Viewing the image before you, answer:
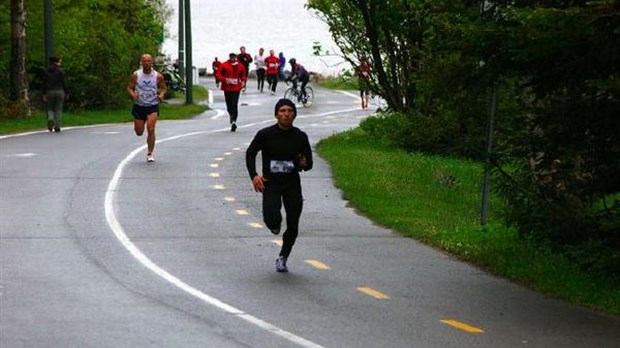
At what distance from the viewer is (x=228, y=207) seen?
17.8 meters

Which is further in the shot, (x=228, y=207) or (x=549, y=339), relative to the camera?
(x=228, y=207)

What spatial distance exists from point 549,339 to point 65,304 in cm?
383

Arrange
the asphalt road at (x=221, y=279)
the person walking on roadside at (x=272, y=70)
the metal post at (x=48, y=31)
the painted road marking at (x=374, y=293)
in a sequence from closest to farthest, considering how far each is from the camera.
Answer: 1. the asphalt road at (x=221, y=279)
2. the painted road marking at (x=374, y=293)
3. the metal post at (x=48, y=31)
4. the person walking on roadside at (x=272, y=70)

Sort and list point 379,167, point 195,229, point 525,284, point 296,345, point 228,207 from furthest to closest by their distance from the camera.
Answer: point 379,167 < point 228,207 < point 195,229 < point 525,284 < point 296,345

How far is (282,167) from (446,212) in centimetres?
524

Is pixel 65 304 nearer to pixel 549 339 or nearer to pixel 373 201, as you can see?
pixel 549 339

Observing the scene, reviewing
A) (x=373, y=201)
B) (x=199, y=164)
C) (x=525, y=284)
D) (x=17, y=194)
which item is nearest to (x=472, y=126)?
(x=199, y=164)

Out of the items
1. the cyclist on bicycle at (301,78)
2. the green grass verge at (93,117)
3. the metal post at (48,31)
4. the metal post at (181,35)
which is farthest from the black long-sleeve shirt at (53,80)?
the metal post at (181,35)

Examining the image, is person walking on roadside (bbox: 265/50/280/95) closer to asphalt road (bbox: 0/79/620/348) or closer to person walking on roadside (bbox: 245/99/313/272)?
asphalt road (bbox: 0/79/620/348)

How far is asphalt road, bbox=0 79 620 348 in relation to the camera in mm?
10070

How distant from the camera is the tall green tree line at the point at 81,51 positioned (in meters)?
40.2

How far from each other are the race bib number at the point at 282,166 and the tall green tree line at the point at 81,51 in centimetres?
2386

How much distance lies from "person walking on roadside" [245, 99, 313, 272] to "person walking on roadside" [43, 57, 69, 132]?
18471mm

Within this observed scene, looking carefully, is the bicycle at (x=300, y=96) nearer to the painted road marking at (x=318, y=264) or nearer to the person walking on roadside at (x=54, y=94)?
the person walking on roadside at (x=54, y=94)
